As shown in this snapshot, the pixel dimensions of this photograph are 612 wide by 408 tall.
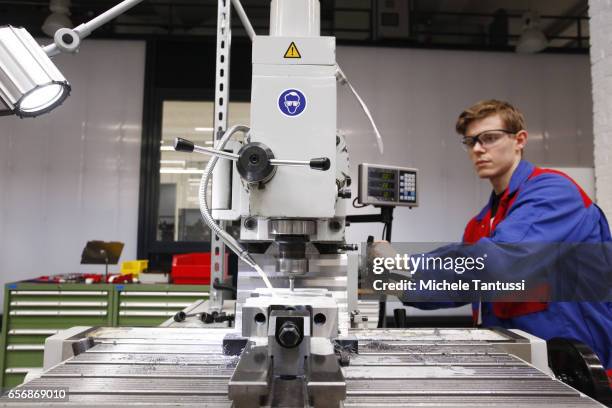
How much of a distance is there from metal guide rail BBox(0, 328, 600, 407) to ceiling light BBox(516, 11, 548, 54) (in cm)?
308

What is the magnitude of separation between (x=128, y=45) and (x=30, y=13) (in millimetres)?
1628

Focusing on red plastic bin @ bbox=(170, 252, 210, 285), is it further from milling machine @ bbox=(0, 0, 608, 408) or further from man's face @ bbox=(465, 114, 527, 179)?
man's face @ bbox=(465, 114, 527, 179)

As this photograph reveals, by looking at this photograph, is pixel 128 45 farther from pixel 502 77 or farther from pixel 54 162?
pixel 502 77

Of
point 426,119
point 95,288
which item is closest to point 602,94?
point 426,119

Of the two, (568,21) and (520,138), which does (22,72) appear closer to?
(520,138)

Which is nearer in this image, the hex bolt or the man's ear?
the hex bolt

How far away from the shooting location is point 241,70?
10.9 feet

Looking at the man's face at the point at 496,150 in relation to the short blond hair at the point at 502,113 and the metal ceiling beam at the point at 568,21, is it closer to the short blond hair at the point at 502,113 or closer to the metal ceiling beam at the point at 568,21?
the short blond hair at the point at 502,113

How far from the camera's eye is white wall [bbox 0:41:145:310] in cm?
313

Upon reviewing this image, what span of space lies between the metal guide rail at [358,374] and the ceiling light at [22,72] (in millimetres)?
413

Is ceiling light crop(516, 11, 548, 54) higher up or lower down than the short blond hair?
higher up

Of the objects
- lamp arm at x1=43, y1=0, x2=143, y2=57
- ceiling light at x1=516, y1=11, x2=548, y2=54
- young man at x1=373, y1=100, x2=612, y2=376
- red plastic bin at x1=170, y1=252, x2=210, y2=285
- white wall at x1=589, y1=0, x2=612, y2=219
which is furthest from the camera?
ceiling light at x1=516, y1=11, x2=548, y2=54

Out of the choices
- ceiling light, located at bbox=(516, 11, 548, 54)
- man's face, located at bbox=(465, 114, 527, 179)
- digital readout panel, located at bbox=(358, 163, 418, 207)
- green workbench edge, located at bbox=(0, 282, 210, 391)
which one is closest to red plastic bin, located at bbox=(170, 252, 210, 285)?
green workbench edge, located at bbox=(0, 282, 210, 391)

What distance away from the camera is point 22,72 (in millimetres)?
548
